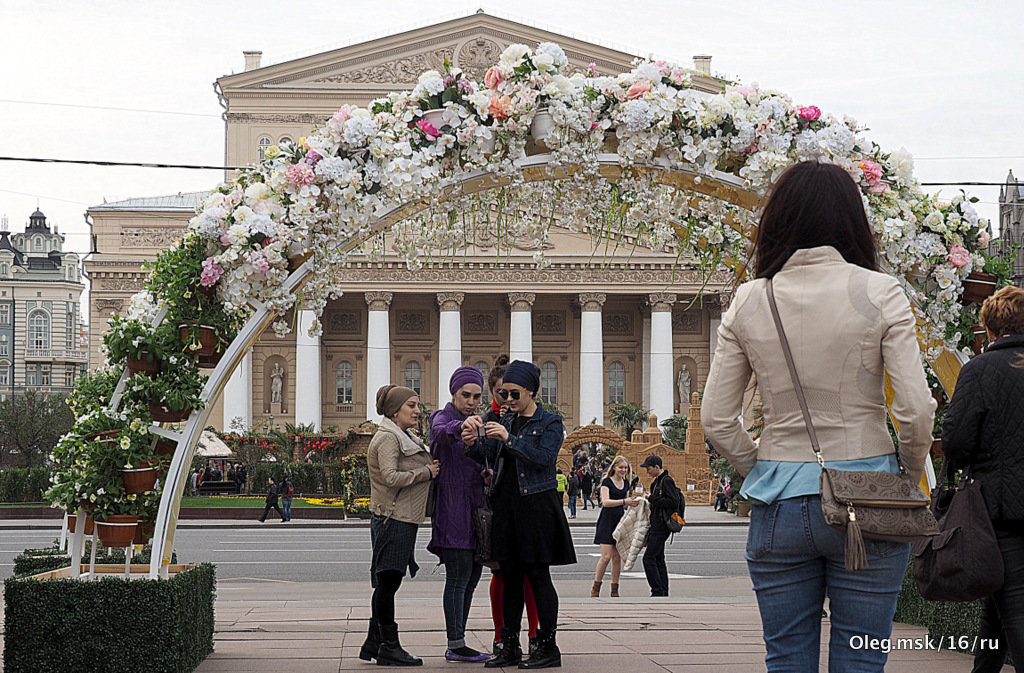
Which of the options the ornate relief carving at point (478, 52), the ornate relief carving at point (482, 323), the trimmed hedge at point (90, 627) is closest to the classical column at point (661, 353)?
the ornate relief carving at point (482, 323)

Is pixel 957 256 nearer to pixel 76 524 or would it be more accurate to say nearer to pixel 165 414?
pixel 165 414

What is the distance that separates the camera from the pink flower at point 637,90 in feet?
24.8

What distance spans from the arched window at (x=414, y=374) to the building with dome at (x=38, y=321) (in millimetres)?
54324

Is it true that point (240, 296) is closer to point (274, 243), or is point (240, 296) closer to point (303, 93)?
point (274, 243)

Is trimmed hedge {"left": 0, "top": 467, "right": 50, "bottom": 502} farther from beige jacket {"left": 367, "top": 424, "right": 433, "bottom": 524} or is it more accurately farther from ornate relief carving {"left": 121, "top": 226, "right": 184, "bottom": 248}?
beige jacket {"left": 367, "top": 424, "right": 433, "bottom": 524}

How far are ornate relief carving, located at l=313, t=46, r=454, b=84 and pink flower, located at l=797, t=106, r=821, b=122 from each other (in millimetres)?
53168

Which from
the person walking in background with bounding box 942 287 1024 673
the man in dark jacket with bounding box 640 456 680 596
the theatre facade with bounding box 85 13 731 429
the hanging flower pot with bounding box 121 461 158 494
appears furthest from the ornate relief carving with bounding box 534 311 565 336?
the person walking in background with bounding box 942 287 1024 673

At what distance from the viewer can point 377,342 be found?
59688 mm

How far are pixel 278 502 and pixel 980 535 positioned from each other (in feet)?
99.7

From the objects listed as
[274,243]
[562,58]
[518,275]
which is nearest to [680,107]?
[562,58]

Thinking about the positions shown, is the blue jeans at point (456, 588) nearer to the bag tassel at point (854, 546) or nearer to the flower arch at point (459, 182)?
the flower arch at point (459, 182)

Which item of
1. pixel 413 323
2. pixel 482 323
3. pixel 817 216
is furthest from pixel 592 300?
pixel 817 216

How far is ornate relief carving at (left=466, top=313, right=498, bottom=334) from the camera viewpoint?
64.6 metres

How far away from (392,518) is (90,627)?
1.89 metres
